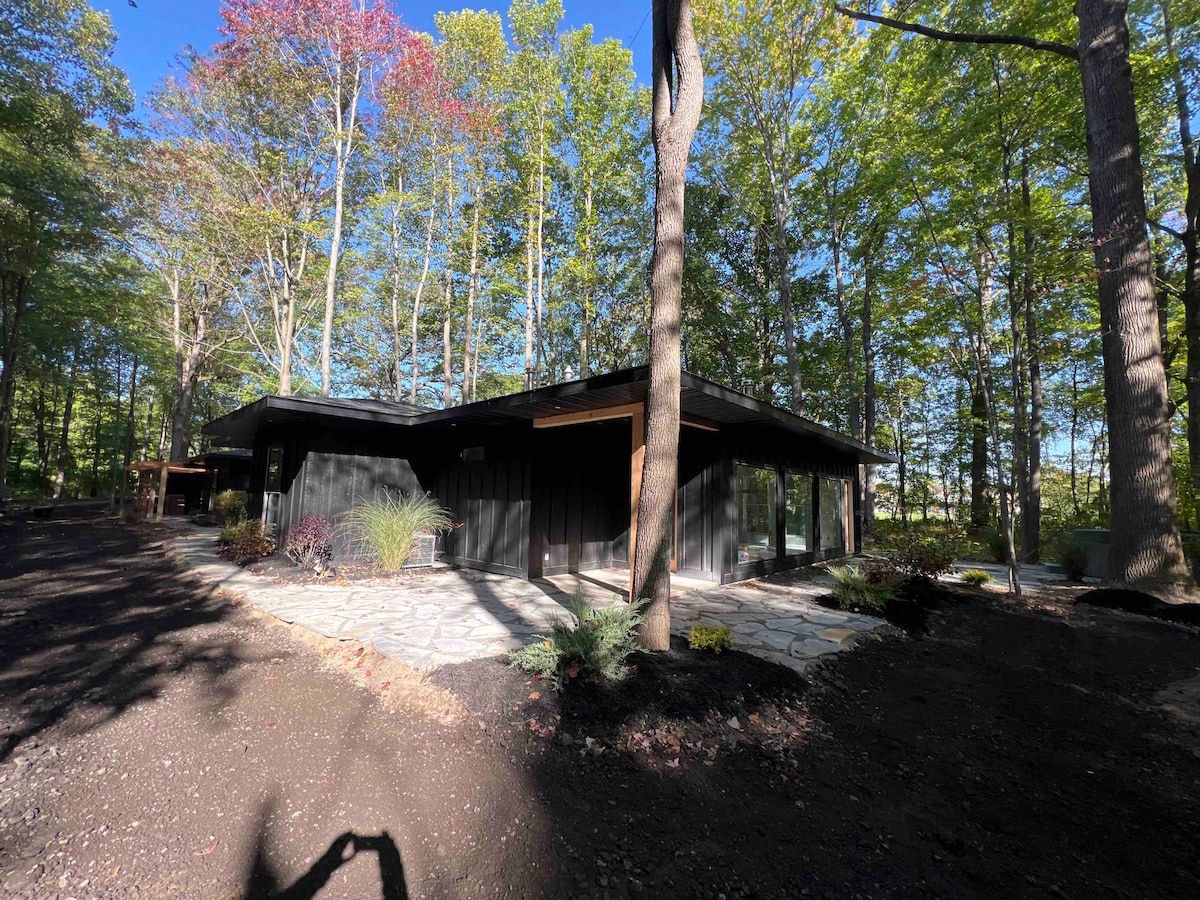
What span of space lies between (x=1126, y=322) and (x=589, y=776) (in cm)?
768

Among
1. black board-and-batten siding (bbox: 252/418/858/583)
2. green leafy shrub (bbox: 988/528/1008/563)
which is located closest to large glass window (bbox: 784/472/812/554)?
black board-and-batten siding (bbox: 252/418/858/583)

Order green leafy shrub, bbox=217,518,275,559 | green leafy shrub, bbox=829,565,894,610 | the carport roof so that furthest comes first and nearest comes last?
green leafy shrub, bbox=217,518,275,559 → green leafy shrub, bbox=829,565,894,610 → the carport roof

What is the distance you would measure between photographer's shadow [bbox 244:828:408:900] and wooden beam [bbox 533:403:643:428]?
4193 mm

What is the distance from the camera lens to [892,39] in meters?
9.05

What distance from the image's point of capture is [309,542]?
6.75 meters

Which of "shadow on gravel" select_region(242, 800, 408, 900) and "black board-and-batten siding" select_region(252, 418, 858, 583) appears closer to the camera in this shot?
"shadow on gravel" select_region(242, 800, 408, 900)

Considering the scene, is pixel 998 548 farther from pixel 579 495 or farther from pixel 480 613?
pixel 480 613

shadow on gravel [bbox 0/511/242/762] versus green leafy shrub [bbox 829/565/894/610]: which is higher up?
green leafy shrub [bbox 829/565/894/610]

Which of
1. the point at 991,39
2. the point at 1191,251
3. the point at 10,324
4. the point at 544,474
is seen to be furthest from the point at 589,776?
the point at 10,324

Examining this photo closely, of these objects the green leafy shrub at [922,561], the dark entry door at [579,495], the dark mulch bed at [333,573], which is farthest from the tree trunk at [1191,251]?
the dark mulch bed at [333,573]

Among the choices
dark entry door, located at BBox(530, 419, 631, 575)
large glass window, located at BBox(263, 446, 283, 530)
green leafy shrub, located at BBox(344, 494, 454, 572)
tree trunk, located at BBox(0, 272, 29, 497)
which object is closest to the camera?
green leafy shrub, located at BBox(344, 494, 454, 572)

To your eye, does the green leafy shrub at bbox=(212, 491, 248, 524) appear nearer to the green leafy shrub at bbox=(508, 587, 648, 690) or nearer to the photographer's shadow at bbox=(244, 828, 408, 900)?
the green leafy shrub at bbox=(508, 587, 648, 690)

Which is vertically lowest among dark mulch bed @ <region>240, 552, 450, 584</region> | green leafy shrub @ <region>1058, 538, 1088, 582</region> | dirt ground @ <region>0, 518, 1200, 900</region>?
dirt ground @ <region>0, 518, 1200, 900</region>

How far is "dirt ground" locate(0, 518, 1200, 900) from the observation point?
167cm
